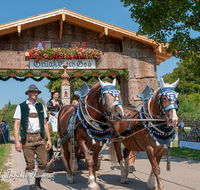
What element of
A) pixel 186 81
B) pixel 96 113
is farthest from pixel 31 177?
pixel 186 81

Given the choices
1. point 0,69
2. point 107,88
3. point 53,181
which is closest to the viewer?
point 107,88

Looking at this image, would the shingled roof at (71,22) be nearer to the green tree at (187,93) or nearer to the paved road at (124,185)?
the paved road at (124,185)

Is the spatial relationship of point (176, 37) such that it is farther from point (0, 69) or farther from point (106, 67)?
point (0, 69)

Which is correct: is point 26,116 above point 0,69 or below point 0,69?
below

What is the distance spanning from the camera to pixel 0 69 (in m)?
13.4

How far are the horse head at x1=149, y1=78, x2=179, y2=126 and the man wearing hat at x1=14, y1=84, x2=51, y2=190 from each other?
230 cm

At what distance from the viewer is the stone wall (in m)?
14.1

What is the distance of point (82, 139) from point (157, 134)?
1.52 meters

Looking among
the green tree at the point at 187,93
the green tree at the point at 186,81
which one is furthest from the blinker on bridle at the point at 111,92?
the green tree at the point at 186,81

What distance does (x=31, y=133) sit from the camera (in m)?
4.33

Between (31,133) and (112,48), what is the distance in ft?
38.2

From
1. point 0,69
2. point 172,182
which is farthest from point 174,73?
point 172,182

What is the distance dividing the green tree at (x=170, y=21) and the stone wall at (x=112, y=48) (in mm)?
5246

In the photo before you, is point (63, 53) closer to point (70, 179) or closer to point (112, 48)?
point (112, 48)
